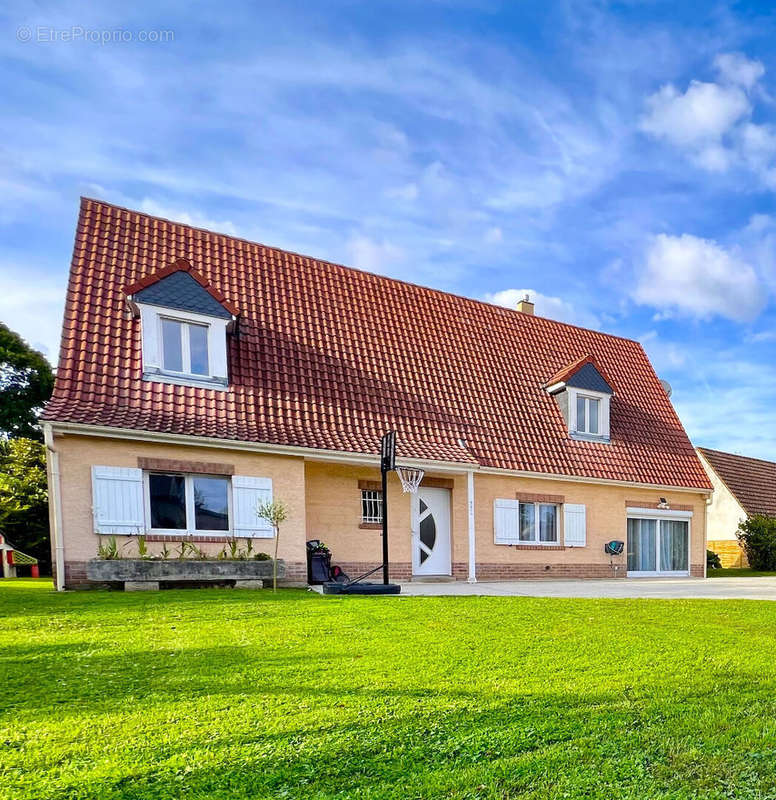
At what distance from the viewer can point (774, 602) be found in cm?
931

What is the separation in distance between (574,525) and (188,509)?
411 inches

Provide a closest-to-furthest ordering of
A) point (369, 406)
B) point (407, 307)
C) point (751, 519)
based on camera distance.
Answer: point (369, 406)
point (407, 307)
point (751, 519)

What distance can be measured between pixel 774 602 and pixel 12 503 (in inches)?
1033

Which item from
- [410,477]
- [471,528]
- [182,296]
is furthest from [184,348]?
[471,528]

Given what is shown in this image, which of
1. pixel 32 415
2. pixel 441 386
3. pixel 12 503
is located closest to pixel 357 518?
pixel 441 386

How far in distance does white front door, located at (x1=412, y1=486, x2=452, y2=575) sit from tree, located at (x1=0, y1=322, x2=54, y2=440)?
747 inches

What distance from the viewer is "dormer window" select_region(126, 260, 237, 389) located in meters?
12.0

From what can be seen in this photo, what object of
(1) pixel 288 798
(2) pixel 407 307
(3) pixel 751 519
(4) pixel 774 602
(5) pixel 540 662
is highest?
(2) pixel 407 307

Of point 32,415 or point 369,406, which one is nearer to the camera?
point 369,406

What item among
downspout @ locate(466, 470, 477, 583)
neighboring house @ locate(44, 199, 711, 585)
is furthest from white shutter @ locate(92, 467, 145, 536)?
downspout @ locate(466, 470, 477, 583)

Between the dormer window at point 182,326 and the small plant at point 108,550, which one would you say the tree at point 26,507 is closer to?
the dormer window at point 182,326

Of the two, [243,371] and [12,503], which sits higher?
[243,371]

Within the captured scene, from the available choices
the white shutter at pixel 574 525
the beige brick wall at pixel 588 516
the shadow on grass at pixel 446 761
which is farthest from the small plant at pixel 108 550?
the white shutter at pixel 574 525

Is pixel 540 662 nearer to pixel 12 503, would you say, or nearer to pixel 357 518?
pixel 357 518
